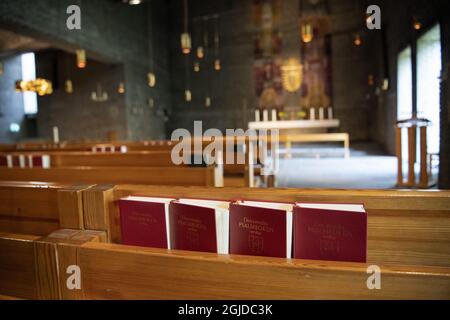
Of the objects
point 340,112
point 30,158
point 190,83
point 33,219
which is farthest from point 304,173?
point 190,83

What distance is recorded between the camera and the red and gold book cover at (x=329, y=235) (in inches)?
26.5

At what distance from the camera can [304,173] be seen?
569 cm

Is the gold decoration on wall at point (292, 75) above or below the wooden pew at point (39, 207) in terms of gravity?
above

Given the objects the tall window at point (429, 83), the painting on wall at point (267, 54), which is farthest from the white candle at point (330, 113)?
the tall window at point (429, 83)

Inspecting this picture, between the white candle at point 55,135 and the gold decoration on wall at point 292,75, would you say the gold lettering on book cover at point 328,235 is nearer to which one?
the white candle at point 55,135

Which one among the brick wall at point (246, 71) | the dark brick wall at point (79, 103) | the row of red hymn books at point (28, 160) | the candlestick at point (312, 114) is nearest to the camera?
the row of red hymn books at point (28, 160)

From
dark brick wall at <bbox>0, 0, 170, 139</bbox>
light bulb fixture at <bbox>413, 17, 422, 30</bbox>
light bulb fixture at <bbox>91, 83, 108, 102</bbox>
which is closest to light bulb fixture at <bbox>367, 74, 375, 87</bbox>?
light bulb fixture at <bbox>413, 17, 422, 30</bbox>

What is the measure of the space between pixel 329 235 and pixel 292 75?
1215 cm

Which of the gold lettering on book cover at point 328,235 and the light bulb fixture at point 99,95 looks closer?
the gold lettering on book cover at point 328,235

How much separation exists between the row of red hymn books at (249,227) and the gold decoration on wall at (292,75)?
11.9 metres

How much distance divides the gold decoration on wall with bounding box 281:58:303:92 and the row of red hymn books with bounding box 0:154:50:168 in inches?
418

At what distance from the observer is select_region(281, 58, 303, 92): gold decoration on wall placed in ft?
39.2

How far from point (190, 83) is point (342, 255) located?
43.8ft
